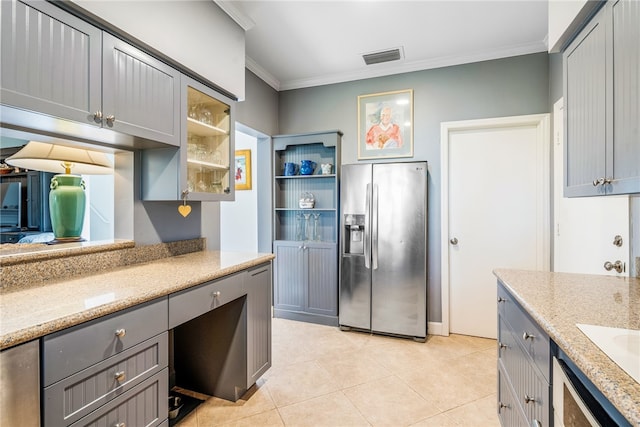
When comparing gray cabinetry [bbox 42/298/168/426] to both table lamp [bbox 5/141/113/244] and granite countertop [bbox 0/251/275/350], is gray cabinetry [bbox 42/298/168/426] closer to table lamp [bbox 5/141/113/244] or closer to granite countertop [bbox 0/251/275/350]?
granite countertop [bbox 0/251/275/350]

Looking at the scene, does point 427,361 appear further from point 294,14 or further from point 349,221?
point 294,14

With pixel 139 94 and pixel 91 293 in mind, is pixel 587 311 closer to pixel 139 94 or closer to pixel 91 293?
pixel 91 293

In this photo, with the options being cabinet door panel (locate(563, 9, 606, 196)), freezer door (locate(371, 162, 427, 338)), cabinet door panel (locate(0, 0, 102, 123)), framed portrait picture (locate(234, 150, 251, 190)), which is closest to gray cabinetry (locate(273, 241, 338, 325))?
freezer door (locate(371, 162, 427, 338))

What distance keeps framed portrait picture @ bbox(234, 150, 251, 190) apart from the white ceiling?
1.01m

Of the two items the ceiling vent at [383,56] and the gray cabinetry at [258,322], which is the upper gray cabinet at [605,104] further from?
the gray cabinetry at [258,322]

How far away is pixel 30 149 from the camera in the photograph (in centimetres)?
152

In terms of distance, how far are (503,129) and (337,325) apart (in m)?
2.57

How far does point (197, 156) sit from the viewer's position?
6.93 ft

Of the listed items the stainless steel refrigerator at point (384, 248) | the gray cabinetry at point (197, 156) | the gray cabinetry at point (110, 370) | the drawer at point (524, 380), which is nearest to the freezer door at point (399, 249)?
the stainless steel refrigerator at point (384, 248)

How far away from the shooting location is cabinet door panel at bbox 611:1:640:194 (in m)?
1.07

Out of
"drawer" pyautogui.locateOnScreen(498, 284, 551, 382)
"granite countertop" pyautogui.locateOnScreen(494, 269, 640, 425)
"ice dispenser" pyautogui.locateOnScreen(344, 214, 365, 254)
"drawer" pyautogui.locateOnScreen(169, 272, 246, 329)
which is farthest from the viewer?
"ice dispenser" pyautogui.locateOnScreen(344, 214, 365, 254)

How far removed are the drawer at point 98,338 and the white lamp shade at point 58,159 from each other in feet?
3.32

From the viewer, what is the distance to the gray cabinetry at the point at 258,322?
6.45ft

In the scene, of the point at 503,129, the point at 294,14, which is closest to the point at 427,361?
the point at 503,129
